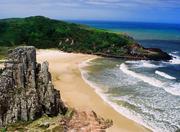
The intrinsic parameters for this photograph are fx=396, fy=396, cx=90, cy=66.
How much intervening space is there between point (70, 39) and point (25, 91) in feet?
233

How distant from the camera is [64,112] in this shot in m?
40.2

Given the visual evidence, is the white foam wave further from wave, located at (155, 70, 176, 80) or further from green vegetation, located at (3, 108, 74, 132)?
green vegetation, located at (3, 108, 74, 132)

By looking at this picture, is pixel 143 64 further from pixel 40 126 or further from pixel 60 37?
pixel 40 126

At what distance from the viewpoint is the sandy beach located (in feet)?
132

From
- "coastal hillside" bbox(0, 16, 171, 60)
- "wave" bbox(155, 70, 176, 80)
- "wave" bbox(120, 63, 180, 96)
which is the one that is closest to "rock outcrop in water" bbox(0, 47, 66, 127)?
"wave" bbox(120, 63, 180, 96)

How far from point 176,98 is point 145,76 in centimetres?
1637

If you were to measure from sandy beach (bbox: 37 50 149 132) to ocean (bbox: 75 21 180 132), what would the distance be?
1.08 m


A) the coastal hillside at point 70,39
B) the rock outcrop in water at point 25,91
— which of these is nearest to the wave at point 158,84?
the rock outcrop in water at point 25,91

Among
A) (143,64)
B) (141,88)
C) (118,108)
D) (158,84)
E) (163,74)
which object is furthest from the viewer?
(143,64)

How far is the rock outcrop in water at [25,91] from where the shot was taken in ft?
116

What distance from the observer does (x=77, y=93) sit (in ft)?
172

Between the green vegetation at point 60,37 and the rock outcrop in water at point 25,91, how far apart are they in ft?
198

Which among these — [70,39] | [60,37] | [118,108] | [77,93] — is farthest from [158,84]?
[60,37]

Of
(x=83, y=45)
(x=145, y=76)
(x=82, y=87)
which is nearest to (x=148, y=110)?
(x=82, y=87)
